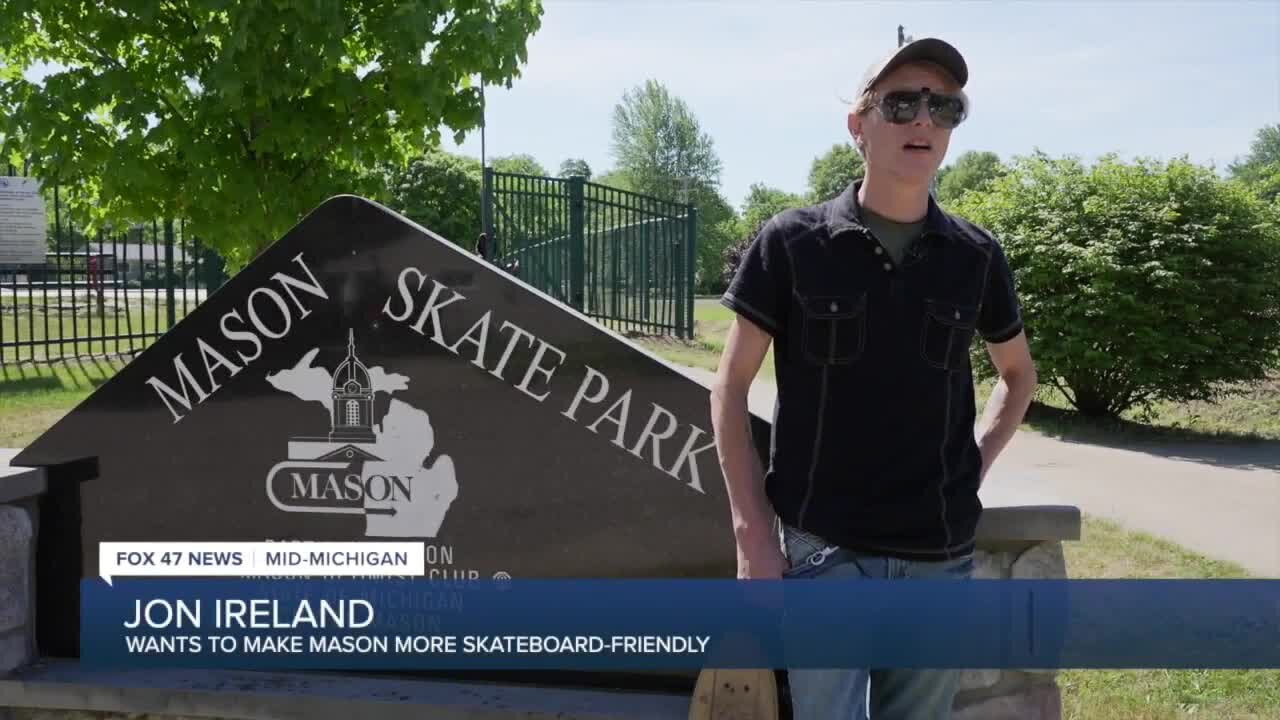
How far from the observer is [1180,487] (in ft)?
23.5

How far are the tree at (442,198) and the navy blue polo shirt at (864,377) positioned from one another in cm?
3899

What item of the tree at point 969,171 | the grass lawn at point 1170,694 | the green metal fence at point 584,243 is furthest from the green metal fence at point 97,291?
the tree at point 969,171

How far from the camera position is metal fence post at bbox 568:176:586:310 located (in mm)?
13121

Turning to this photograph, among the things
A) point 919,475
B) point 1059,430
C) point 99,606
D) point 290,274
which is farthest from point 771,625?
point 1059,430

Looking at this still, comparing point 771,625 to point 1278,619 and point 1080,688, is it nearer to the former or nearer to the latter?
point 1278,619

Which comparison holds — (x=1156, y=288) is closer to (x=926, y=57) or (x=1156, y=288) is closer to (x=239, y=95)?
(x=239, y=95)

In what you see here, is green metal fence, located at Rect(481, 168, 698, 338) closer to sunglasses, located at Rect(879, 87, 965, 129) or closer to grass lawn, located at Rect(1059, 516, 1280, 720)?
grass lawn, located at Rect(1059, 516, 1280, 720)

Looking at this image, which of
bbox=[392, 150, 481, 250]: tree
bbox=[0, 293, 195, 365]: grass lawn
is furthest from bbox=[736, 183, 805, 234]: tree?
bbox=[0, 293, 195, 365]: grass lawn

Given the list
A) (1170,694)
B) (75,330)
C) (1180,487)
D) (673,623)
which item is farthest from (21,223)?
(1170,694)

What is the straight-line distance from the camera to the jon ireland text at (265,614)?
10.1ft

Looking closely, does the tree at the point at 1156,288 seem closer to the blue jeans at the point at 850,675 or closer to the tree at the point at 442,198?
the blue jeans at the point at 850,675

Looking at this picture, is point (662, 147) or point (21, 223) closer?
point (21, 223)

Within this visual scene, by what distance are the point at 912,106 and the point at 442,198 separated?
136 feet

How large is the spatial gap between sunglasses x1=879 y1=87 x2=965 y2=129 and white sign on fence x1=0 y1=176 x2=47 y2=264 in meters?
13.3
